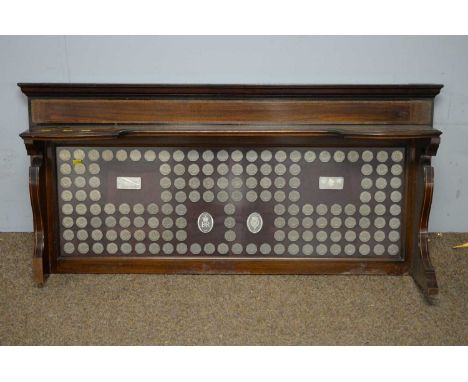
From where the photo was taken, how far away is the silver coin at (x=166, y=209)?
2221 mm

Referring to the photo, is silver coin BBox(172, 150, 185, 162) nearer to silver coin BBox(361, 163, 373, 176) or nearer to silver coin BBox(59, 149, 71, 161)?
silver coin BBox(59, 149, 71, 161)

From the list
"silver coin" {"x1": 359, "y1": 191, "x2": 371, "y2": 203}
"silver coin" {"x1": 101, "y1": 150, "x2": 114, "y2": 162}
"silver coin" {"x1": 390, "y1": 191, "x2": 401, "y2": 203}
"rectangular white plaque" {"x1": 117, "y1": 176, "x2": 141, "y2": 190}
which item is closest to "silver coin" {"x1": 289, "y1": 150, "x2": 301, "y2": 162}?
"silver coin" {"x1": 359, "y1": 191, "x2": 371, "y2": 203}

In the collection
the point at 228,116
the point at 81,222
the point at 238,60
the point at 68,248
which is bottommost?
the point at 68,248

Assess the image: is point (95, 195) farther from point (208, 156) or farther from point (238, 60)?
point (238, 60)

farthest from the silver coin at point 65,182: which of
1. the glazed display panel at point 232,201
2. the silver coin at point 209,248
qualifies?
the silver coin at point 209,248

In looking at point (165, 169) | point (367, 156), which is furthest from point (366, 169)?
point (165, 169)

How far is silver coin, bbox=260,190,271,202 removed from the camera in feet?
7.25

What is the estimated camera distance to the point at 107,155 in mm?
2186

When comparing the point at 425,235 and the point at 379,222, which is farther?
the point at 379,222

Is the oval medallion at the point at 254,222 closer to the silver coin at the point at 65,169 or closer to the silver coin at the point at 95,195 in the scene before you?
the silver coin at the point at 95,195

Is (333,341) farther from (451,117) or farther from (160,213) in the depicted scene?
(451,117)

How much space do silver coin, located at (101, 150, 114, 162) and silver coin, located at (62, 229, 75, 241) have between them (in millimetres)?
350

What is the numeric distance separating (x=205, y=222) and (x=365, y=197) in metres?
0.69

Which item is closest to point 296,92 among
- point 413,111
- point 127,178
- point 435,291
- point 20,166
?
point 413,111
